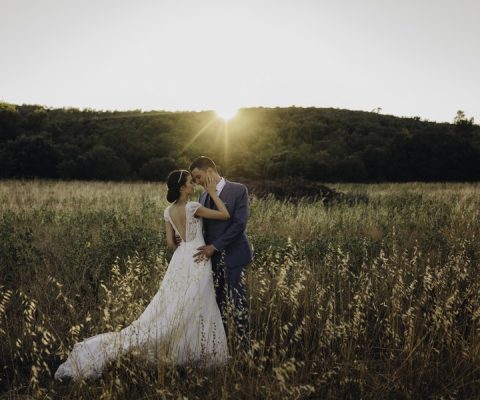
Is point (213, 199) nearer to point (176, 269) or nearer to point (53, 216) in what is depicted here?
point (176, 269)

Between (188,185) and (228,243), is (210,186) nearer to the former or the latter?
(188,185)

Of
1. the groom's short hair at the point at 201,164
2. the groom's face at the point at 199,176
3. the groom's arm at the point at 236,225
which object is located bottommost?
the groom's arm at the point at 236,225

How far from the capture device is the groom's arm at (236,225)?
4297 millimetres

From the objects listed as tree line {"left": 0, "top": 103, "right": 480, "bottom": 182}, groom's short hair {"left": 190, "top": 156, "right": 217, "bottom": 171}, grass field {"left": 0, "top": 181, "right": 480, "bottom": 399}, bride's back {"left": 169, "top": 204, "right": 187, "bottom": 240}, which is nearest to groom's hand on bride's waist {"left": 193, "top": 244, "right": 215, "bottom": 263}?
bride's back {"left": 169, "top": 204, "right": 187, "bottom": 240}

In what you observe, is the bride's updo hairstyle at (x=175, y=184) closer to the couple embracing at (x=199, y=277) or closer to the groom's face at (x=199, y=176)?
the couple embracing at (x=199, y=277)

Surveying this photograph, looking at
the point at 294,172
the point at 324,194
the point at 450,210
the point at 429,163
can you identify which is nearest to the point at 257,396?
the point at 450,210

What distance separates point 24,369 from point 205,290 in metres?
1.91

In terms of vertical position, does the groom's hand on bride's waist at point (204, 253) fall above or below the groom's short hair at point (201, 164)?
below

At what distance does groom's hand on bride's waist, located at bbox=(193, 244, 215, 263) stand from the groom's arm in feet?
0.19

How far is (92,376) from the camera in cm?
371

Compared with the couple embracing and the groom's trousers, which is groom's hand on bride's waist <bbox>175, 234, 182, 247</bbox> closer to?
the couple embracing

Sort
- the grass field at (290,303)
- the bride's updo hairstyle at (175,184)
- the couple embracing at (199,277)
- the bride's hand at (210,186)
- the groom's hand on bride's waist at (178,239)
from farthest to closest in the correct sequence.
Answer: the groom's hand on bride's waist at (178,239), the bride's updo hairstyle at (175,184), the bride's hand at (210,186), the couple embracing at (199,277), the grass field at (290,303)

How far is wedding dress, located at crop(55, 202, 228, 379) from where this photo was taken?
3.88m

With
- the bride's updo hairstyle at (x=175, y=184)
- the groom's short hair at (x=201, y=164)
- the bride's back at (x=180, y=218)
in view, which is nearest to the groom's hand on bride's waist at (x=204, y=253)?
the bride's back at (x=180, y=218)
